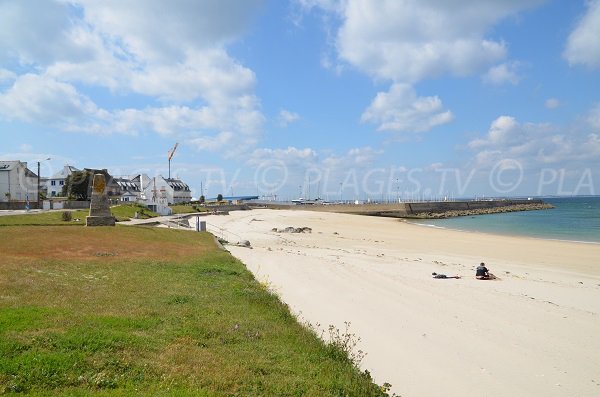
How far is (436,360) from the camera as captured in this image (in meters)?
9.66

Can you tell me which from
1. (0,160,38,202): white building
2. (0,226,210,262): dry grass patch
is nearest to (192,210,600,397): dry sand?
(0,226,210,262): dry grass patch

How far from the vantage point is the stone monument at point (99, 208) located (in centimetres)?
3384

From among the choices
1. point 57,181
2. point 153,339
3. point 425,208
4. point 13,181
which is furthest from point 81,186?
point 425,208

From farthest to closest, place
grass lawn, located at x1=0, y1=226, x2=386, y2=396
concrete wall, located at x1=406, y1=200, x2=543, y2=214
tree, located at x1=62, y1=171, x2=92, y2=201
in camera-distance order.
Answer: concrete wall, located at x1=406, y1=200, x2=543, y2=214 < tree, located at x1=62, y1=171, x2=92, y2=201 < grass lawn, located at x1=0, y1=226, x2=386, y2=396

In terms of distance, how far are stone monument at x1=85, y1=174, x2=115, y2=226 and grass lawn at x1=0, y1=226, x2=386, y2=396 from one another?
18055mm

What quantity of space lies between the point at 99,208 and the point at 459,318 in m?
29.4

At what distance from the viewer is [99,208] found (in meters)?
34.2

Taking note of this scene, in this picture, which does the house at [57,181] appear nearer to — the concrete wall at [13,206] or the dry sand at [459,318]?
the concrete wall at [13,206]

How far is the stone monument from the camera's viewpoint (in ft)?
111

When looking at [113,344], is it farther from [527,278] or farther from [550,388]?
[527,278]

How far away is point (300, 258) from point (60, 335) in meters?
19.1

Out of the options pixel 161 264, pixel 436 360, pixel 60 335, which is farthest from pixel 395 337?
pixel 161 264

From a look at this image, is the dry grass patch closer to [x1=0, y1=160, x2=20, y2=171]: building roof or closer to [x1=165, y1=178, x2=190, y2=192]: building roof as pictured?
[x1=0, y1=160, x2=20, y2=171]: building roof

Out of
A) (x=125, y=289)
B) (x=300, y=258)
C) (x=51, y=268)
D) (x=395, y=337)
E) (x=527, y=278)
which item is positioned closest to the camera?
(x=395, y=337)
